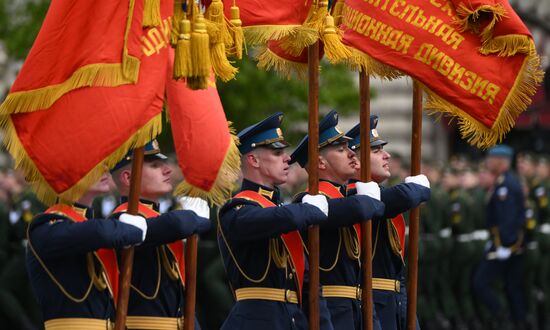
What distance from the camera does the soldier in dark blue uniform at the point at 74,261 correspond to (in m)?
7.45

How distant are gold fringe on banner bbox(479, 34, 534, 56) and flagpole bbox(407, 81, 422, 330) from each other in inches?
20.0

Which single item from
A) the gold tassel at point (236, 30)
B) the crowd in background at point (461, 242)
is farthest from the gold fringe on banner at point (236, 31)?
Result: the crowd in background at point (461, 242)

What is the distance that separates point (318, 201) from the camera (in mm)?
8648

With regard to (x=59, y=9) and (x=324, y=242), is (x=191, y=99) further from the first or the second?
(x=324, y=242)

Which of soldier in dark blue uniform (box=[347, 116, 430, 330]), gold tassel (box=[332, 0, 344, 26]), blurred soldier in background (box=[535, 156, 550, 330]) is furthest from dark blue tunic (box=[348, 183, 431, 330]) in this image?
blurred soldier in background (box=[535, 156, 550, 330])

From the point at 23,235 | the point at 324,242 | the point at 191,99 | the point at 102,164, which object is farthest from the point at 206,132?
the point at 23,235

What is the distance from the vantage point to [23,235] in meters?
15.2

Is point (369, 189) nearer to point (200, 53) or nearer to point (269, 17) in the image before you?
point (269, 17)

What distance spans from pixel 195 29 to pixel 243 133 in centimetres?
165

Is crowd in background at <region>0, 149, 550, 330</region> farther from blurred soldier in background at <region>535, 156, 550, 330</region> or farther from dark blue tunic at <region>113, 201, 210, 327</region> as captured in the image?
dark blue tunic at <region>113, 201, 210, 327</region>

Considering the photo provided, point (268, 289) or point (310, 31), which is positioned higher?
point (310, 31)

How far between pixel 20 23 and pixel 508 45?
48.7 ft

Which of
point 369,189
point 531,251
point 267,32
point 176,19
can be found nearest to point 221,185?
point 176,19

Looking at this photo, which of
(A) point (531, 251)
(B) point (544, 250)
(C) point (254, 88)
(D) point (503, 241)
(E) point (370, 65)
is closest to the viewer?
(E) point (370, 65)
